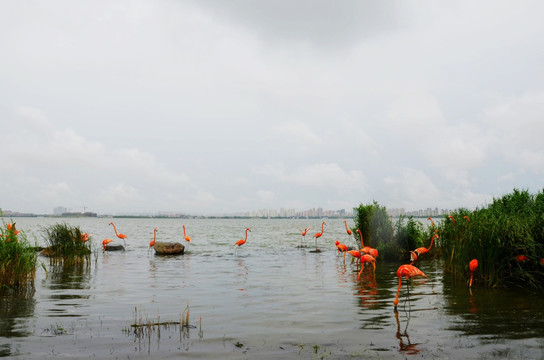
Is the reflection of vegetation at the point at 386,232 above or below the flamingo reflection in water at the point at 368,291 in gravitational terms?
above

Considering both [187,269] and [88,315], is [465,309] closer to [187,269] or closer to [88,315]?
[88,315]

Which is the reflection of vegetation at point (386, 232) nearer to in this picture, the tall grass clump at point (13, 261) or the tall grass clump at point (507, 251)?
the tall grass clump at point (507, 251)

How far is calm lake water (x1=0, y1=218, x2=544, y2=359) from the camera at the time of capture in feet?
25.1

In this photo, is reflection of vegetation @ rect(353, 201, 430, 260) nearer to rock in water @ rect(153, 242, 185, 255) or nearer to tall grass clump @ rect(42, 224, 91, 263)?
rock in water @ rect(153, 242, 185, 255)

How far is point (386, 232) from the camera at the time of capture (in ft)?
77.4

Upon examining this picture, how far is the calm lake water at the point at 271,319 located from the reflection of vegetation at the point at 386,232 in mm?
5452

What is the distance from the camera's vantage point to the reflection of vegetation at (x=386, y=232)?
75.4 ft

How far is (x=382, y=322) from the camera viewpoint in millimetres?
9555

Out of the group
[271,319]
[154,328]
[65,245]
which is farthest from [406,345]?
[65,245]

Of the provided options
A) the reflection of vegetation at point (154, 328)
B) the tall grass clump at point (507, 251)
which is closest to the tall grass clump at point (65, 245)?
the reflection of vegetation at point (154, 328)

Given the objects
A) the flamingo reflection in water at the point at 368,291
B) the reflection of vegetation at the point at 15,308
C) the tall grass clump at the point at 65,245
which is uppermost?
the tall grass clump at the point at 65,245

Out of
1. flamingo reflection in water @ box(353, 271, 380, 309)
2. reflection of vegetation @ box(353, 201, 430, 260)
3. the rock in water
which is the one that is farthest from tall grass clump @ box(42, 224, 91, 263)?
reflection of vegetation @ box(353, 201, 430, 260)

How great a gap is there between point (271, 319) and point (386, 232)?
1485 cm

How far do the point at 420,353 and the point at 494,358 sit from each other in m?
1.15
